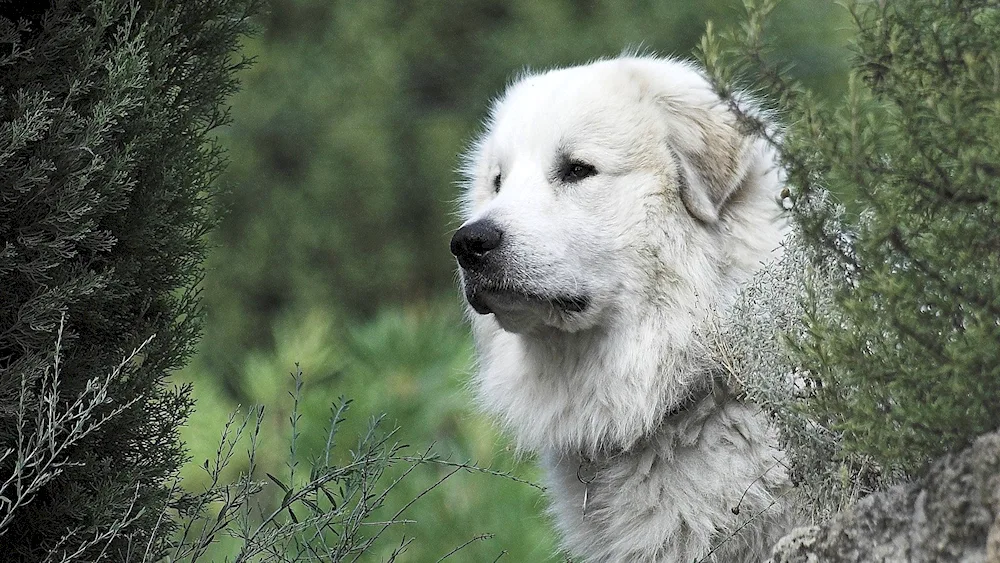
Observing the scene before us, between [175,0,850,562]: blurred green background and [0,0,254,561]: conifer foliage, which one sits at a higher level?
[0,0,254,561]: conifer foliage

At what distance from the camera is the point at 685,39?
12.0m

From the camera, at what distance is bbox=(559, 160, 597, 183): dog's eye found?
3674 millimetres

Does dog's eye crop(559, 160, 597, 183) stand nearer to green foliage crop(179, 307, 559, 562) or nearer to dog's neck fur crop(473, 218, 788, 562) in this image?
dog's neck fur crop(473, 218, 788, 562)

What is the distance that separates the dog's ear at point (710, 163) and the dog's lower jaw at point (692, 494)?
62 centimetres

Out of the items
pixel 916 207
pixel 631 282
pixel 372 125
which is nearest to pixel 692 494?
pixel 631 282

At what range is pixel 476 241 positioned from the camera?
3477mm

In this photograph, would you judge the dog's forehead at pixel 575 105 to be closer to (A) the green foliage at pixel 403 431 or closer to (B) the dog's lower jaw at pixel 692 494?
(B) the dog's lower jaw at pixel 692 494

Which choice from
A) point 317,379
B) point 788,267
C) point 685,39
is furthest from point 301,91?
point 788,267

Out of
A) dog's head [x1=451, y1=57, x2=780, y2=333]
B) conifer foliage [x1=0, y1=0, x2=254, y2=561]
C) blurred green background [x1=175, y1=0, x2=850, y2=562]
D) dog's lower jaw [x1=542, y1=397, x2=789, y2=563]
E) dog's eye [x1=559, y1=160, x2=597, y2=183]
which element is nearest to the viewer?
conifer foliage [x1=0, y1=0, x2=254, y2=561]

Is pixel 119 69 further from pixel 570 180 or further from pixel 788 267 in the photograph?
pixel 788 267

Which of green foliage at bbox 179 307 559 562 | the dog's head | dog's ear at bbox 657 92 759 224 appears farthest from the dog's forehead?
green foliage at bbox 179 307 559 562

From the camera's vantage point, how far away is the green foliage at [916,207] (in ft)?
6.41

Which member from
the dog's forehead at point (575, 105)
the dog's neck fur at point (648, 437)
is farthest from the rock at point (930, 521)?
the dog's forehead at point (575, 105)

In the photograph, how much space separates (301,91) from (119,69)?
9760 millimetres
